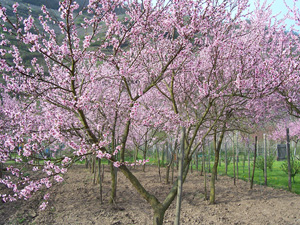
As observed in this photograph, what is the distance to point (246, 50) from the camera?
545 cm

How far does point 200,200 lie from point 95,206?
3258 millimetres

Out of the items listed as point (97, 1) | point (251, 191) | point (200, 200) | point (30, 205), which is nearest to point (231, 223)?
point (200, 200)

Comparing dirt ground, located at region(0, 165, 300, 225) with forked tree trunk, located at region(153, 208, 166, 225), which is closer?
forked tree trunk, located at region(153, 208, 166, 225)

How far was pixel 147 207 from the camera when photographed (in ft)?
22.5

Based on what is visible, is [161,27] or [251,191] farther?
[251,191]

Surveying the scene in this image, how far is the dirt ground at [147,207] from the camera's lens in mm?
5836

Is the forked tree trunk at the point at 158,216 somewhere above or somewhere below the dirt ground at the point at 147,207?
above

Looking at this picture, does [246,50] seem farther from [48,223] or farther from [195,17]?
[48,223]

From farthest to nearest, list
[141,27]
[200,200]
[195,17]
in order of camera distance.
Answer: [200,200] → [141,27] → [195,17]

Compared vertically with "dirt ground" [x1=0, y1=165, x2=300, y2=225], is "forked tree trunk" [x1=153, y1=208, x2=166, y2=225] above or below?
above

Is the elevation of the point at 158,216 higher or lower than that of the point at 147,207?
higher

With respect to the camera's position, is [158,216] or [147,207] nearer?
[158,216]

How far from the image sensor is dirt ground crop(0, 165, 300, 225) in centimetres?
584

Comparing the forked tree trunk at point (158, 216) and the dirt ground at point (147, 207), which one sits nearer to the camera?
the forked tree trunk at point (158, 216)
